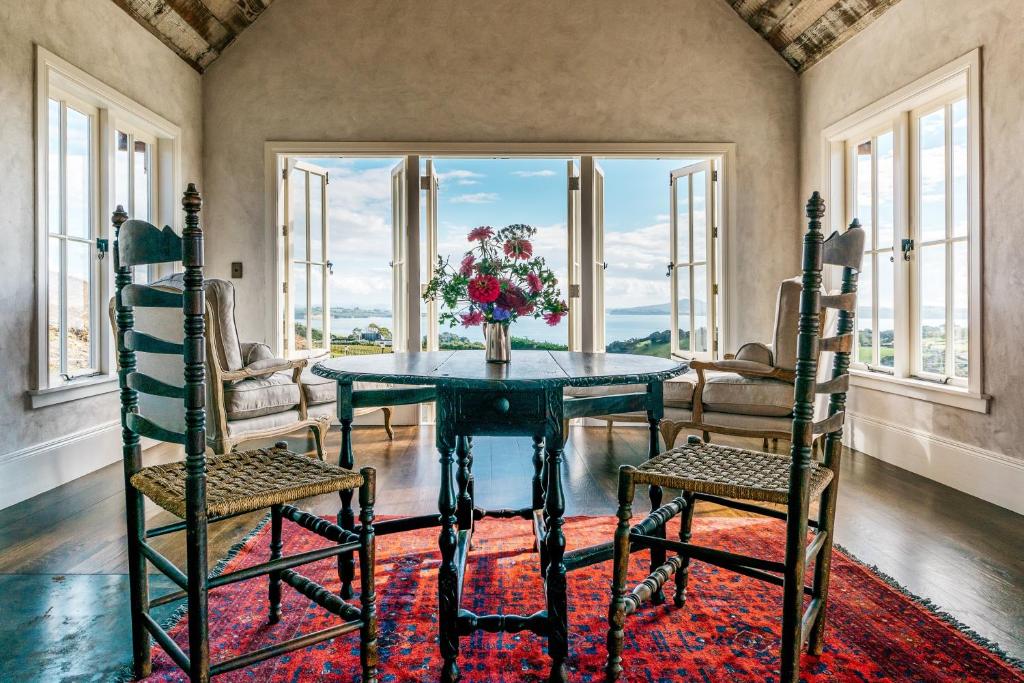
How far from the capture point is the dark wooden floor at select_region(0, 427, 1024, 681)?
1.74 metres

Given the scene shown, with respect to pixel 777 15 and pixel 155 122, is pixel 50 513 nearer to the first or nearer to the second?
pixel 155 122

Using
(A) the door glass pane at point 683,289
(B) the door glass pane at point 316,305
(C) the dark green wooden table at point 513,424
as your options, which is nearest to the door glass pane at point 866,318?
(A) the door glass pane at point 683,289

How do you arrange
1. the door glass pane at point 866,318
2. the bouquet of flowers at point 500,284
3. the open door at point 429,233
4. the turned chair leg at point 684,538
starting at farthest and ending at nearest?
the open door at point 429,233
the door glass pane at point 866,318
the bouquet of flowers at point 500,284
the turned chair leg at point 684,538

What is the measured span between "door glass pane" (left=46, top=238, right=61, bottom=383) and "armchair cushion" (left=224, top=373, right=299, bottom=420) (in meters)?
1.01

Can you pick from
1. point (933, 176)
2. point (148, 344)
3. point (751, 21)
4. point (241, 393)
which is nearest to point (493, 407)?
point (148, 344)

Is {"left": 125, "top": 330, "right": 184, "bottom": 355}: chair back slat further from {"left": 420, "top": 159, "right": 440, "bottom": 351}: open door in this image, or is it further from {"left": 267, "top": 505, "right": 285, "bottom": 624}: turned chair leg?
{"left": 420, "top": 159, "right": 440, "bottom": 351}: open door

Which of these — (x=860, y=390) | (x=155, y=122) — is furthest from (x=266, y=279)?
(x=860, y=390)

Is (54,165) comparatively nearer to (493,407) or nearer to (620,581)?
(493,407)

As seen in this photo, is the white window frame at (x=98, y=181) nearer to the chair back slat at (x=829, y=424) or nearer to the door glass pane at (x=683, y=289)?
the chair back slat at (x=829, y=424)

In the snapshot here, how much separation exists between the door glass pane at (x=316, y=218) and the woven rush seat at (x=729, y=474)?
3922 millimetres

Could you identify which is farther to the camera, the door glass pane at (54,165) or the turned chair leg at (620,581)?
the door glass pane at (54,165)

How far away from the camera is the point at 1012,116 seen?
291 centimetres

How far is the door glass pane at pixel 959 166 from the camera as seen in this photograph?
3356 millimetres

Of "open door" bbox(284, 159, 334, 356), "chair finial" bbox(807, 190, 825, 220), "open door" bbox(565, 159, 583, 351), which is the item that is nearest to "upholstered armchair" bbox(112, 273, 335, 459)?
"open door" bbox(284, 159, 334, 356)
